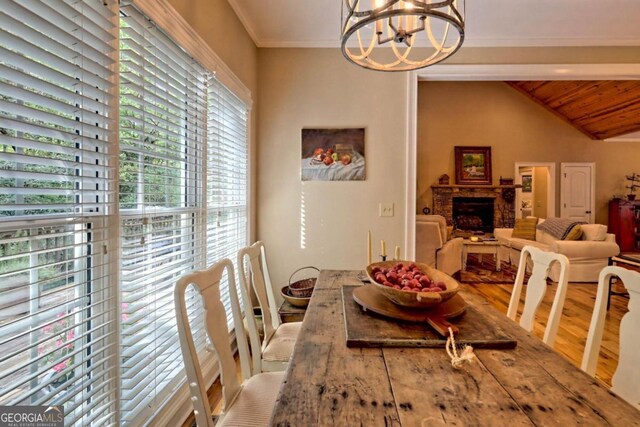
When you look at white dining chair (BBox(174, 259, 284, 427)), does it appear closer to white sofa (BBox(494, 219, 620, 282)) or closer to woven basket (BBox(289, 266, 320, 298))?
woven basket (BBox(289, 266, 320, 298))

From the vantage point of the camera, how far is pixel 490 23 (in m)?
2.69

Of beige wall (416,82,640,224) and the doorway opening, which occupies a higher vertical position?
beige wall (416,82,640,224)

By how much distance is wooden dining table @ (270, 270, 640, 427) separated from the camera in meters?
0.75

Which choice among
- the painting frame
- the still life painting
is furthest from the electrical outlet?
the painting frame

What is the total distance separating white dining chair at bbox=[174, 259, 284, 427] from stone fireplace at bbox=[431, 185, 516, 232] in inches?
287

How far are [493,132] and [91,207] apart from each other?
870 cm

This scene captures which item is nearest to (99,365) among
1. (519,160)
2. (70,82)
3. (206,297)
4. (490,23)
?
(206,297)

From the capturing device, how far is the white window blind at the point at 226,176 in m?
2.18

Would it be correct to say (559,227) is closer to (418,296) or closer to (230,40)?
(418,296)

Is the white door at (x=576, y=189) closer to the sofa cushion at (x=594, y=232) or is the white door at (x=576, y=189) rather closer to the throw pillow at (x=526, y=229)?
the throw pillow at (x=526, y=229)

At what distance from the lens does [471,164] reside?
8008mm

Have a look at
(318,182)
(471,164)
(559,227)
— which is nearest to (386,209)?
(318,182)

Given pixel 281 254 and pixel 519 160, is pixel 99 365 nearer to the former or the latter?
pixel 281 254

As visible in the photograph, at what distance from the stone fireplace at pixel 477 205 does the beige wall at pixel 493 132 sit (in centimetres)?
35
